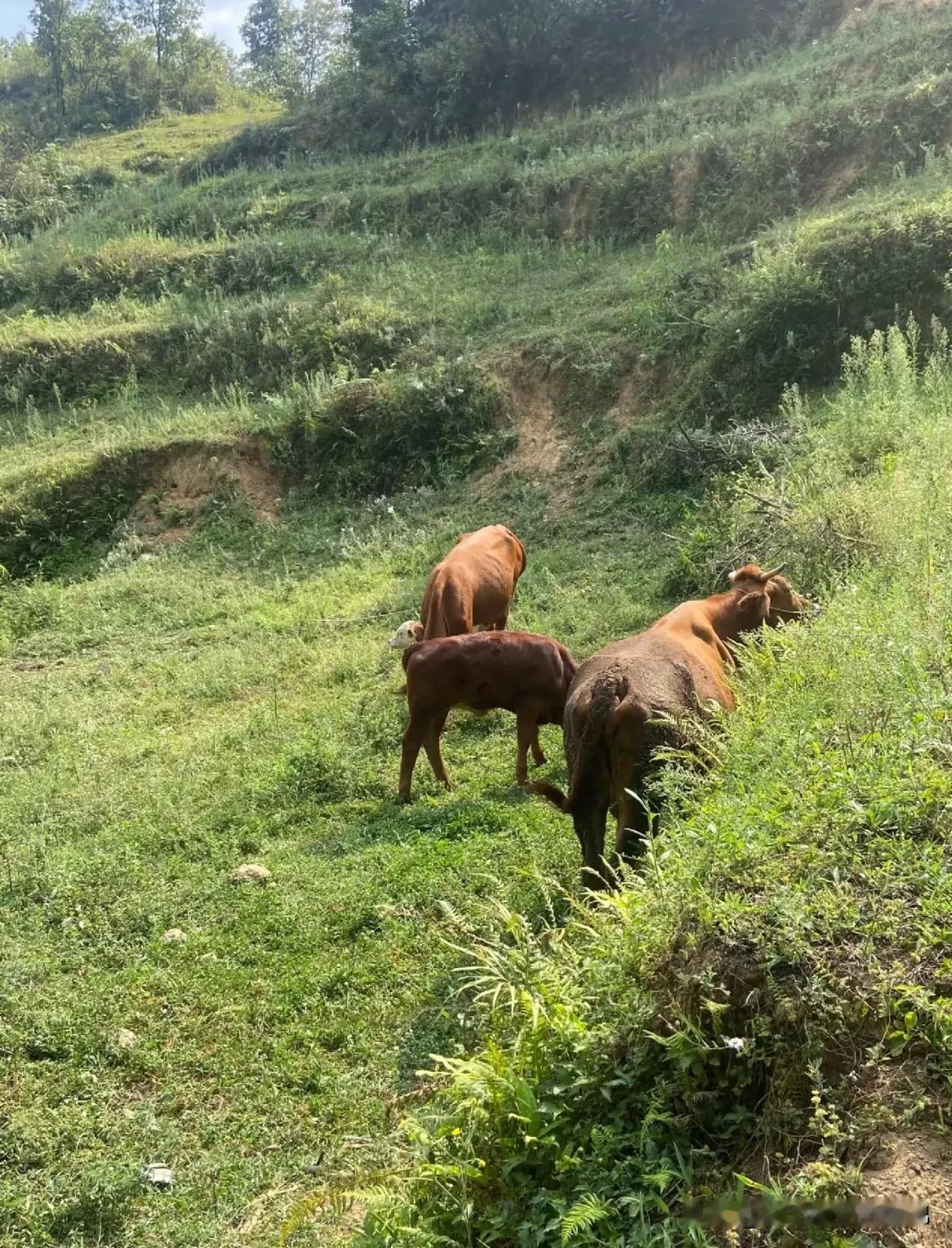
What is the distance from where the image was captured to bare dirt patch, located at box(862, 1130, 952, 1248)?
2.44 m

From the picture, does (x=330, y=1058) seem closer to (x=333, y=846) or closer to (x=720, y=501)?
(x=333, y=846)

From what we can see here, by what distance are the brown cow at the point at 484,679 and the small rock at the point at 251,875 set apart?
1.42 metres

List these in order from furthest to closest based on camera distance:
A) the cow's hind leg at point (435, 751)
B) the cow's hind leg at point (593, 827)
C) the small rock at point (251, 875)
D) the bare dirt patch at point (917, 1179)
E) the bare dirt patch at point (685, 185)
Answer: the bare dirt patch at point (685, 185), the cow's hind leg at point (435, 751), the small rock at point (251, 875), the cow's hind leg at point (593, 827), the bare dirt patch at point (917, 1179)

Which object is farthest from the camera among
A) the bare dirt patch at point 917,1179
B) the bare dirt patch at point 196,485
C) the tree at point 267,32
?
the tree at point 267,32

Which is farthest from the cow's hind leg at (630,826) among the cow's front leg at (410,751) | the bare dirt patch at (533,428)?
the bare dirt patch at (533,428)

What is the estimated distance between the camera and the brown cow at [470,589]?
9.60m

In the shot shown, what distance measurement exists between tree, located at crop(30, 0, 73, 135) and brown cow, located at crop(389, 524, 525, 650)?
47199 mm

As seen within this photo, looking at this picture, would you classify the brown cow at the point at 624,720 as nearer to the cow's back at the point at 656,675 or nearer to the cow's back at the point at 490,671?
the cow's back at the point at 656,675

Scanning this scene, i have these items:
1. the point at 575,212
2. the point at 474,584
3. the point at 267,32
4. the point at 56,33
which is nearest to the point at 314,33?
the point at 267,32

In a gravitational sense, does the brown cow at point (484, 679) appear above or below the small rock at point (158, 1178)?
above

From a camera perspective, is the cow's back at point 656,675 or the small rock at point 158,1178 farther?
Answer: the cow's back at point 656,675

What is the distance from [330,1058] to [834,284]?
1319 cm

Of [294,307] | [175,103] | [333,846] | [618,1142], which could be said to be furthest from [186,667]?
[175,103]

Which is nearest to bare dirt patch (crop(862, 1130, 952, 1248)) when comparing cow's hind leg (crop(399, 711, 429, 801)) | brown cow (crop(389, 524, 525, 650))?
cow's hind leg (crop(399, 711, 429, 801))
